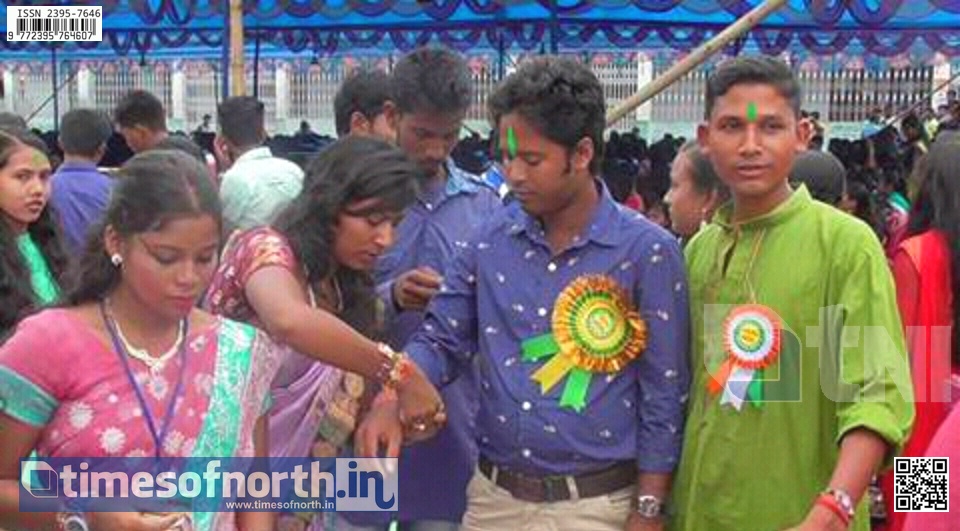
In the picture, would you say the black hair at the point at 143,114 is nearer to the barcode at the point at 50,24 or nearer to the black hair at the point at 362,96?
the barcode at the point at 50,24

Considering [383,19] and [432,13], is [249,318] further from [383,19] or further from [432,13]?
[383,19]

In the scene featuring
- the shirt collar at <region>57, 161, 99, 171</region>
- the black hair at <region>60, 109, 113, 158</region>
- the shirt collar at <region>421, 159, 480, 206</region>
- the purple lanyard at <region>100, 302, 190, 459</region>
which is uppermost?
the black hair at <region>60, 109, 113, 158</region>

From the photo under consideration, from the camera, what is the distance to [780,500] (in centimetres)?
186

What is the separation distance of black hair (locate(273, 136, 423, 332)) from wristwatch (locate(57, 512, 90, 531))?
1.86 ft

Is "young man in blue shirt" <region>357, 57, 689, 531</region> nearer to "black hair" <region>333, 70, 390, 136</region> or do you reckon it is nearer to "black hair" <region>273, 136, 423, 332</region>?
"black hair" <region>273, 136, 423, 332</region>

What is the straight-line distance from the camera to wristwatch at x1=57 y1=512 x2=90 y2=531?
172 cm

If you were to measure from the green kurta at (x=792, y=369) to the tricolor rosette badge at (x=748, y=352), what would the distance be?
0.01 m

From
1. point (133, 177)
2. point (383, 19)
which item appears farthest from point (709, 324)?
point (383, 19)

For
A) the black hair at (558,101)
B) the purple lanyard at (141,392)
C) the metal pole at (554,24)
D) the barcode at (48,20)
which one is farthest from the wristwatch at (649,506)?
the barcode at (48,20)

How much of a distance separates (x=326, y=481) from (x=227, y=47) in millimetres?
5530

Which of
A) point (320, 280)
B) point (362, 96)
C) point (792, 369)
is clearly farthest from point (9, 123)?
point (792, 369)

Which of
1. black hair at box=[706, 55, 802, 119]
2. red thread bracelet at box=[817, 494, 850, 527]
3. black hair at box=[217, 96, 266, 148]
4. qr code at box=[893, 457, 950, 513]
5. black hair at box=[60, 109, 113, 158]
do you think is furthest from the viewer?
black hair at box=[217, 96, 266, 148]

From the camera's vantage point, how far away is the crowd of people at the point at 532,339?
1.74 m

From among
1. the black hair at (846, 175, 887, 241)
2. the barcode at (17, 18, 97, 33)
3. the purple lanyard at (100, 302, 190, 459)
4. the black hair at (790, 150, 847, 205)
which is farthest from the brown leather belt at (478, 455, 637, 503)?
the barcode at (17, 18, 97, 33)
